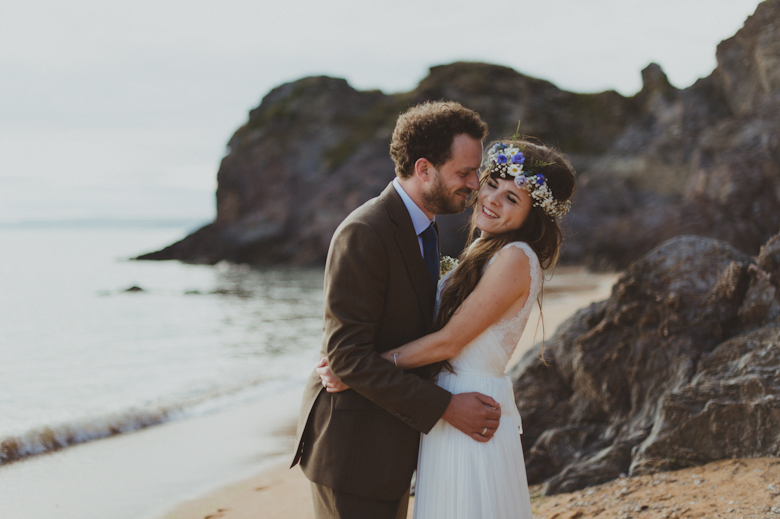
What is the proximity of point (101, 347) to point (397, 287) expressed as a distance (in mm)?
12654

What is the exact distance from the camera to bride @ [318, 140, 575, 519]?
2441 mm

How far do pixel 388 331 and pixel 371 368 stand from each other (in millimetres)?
226

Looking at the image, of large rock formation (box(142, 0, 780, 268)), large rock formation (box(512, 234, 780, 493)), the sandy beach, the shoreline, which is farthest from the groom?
large rock formation (box(142, 0, 780, 268))

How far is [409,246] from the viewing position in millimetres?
2461

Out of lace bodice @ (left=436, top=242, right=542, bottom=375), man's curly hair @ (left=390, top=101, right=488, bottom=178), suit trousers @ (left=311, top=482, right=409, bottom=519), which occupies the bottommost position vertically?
suit trousers @ (left=311, top=482, right=409, bottom=519)

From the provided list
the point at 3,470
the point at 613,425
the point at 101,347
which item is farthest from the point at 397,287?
the point at 101,347

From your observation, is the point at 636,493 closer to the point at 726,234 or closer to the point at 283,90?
the point at 726,234

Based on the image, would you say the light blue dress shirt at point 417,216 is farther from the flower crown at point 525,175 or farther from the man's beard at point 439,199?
the flower crown at point 525,175

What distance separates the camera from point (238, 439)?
21.2 ft

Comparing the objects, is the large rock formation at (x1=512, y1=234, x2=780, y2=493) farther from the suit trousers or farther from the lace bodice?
the suit trousers

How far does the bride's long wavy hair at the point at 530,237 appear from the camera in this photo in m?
2.57

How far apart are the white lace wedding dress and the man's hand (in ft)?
0.20

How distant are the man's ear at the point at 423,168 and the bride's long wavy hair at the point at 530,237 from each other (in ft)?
1.21

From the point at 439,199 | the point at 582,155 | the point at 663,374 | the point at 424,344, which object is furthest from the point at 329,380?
the point at 582,155
